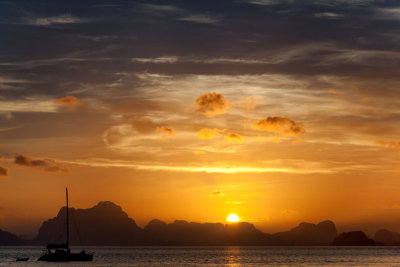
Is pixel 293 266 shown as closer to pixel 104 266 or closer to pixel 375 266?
pixel 375 266

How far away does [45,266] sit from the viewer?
164875 mm

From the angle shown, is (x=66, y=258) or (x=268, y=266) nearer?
(x=66, y=258)

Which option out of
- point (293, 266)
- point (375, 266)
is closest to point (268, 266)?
point (293, 266)

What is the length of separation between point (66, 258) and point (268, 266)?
62.7 meters

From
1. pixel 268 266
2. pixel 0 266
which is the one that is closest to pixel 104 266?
pixel 0 266

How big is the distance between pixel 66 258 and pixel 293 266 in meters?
68.5

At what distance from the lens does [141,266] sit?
17625cm

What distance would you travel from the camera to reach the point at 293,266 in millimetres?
173625

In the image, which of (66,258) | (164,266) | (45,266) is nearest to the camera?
(66,258)

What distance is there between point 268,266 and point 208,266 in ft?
61.5

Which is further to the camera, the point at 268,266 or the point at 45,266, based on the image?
the point at 268,266

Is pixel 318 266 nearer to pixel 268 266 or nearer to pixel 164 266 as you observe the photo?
pixel 268 266

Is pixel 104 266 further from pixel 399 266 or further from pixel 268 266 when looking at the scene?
pixel 399 266

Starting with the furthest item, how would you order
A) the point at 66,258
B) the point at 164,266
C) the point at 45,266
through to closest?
the point at 164,266 → the point at 45,266 → the point at 66,258
